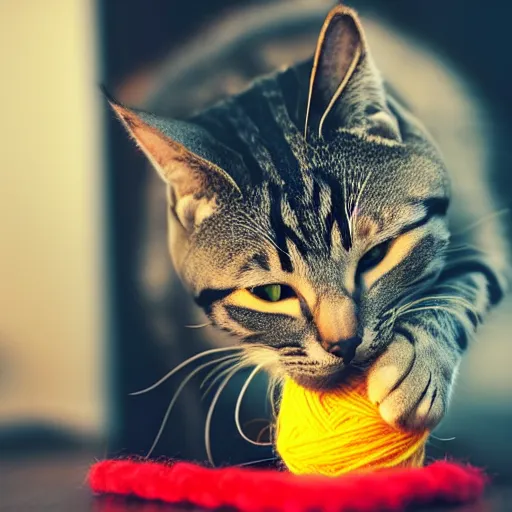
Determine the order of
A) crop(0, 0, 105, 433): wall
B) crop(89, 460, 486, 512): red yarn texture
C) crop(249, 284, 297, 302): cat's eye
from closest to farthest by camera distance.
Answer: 1. crop(89, 460, 486, 512): red yarn texture
2. crop(249, 284, 297, 302): cat's eye
3. crop(0, 0, 105, 433): wall

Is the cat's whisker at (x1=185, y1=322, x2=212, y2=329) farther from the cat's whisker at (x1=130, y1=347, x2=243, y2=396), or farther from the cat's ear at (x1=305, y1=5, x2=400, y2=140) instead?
the cat's ear at (x1=305, y1=5, x2=400, y2=140)

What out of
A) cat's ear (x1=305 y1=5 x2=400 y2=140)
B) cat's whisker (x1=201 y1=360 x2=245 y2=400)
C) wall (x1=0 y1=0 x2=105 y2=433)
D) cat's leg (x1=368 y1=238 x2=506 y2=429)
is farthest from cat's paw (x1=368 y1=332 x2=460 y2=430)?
wall (x1=0 y1=0 x2=105 y2=433)

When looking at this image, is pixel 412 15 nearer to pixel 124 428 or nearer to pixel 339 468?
pixel 339 468

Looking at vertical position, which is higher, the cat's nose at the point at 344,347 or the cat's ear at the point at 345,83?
the cat's ear at the point at 345,83

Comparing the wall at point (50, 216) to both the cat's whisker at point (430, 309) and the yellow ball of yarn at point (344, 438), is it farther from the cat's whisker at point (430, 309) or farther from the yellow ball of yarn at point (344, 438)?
the cat's whisker at point (430, 309)

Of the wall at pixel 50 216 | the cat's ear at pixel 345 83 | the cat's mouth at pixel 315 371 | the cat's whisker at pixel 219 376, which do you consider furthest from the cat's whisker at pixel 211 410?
the cat's ear at pixel 345 83

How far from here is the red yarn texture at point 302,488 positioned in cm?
86

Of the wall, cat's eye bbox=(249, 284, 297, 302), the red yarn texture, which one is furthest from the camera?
the wall

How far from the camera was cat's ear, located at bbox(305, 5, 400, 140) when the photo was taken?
3.13 ft

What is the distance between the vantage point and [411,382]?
0.93 m

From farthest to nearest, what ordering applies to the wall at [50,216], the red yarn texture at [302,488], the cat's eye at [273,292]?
the wall at [50,216]
the cat's eye at [273,292]
the red yarn texture at [302,488]

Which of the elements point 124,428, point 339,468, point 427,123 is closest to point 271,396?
point 339,468

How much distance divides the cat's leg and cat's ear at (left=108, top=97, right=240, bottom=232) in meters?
0.35

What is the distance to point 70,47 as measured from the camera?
1141 millimetres
